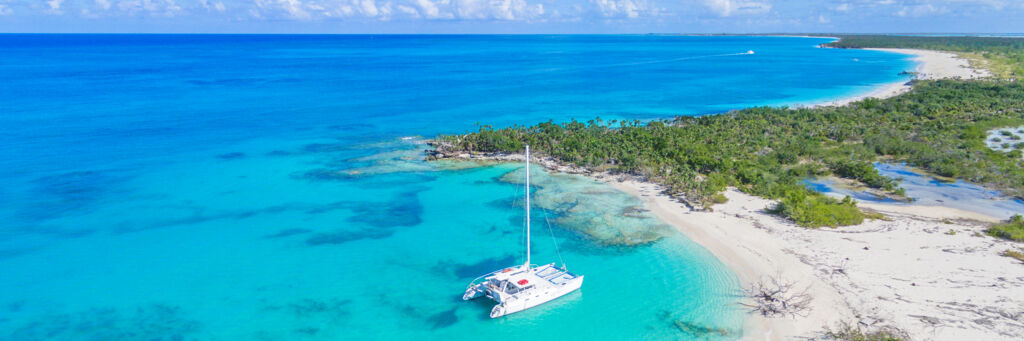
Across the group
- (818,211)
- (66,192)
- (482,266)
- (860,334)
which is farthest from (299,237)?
(818,211)

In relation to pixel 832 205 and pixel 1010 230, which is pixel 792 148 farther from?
pixel 1010 230

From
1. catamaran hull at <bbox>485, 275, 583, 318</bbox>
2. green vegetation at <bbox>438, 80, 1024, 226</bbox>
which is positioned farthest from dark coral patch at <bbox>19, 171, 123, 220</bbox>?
catamaran hull at <bbox>485, 275, 583, 318</bbox>

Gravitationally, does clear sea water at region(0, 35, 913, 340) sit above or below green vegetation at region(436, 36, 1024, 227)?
below

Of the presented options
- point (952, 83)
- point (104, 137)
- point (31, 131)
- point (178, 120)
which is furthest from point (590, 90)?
point (31, 131)

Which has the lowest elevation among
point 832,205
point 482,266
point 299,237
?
point 299,237

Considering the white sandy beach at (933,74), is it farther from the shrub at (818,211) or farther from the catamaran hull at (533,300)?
the catamaran hull at (533,300)

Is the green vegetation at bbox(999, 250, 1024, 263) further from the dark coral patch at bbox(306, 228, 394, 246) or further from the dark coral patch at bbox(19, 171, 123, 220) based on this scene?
the dark coral patch at bbox(19, 171, 123, 220)
